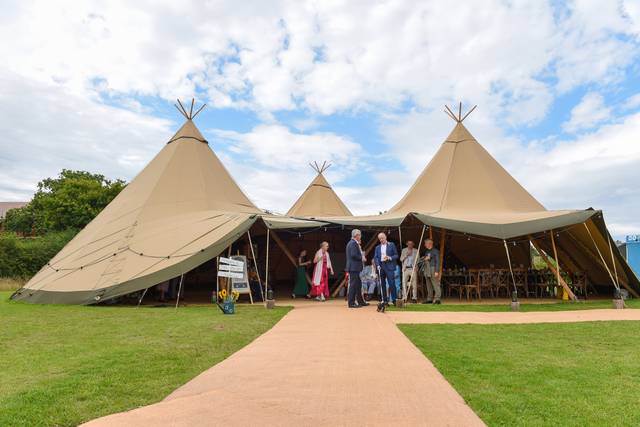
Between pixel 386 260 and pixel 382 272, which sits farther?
pixel 382 272

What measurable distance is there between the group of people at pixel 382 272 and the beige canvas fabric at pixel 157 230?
239cm

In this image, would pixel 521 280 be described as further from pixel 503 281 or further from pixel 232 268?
pixel 232 268

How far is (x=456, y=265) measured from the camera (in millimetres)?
15469

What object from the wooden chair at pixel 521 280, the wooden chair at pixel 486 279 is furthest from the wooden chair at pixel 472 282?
the wooden chair at pixel 521 280

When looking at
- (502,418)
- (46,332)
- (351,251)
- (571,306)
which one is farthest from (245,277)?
(502,418)

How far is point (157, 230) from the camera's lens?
39.2ft

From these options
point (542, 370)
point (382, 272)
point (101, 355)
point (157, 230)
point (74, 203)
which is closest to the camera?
point (542, 370)

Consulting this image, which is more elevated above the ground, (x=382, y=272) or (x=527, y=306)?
(x=382, y=272)

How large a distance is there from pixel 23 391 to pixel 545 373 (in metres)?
4.30

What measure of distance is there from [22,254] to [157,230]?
40.3 ft

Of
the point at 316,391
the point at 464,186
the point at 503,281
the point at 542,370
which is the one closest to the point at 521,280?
the point at 503,281

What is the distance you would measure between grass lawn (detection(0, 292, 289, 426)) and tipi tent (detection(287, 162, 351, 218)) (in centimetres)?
1389

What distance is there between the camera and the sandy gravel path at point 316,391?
9.97 ft

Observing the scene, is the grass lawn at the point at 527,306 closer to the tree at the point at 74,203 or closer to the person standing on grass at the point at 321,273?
the person standing on grass at the point at 321,273
